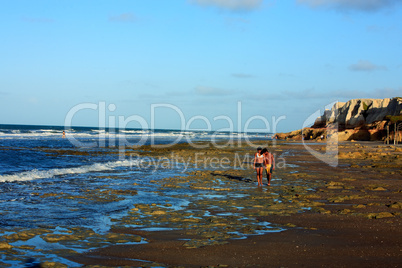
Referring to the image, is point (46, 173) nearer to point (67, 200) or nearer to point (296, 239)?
point (67, 200)

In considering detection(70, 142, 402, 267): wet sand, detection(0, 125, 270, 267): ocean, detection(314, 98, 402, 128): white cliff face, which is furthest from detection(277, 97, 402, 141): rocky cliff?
detection(70, 142, 402, 267): wet sand

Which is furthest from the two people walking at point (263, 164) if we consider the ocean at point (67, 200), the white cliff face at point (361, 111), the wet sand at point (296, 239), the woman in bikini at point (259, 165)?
the white cliff face at point (361, 111)

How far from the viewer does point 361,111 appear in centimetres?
7038

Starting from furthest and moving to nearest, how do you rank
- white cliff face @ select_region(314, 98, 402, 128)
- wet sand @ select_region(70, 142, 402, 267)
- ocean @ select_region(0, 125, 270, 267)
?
white cliff face @ select_region(314, 98, 402, 128), ocean @ select_region(0, 125, 270, 267), wet sand @ select_region(70, 142, 402, 267)

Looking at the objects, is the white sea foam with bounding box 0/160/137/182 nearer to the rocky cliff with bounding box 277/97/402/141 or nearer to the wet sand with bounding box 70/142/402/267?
the wet sand with bounding box 70/142/402/267

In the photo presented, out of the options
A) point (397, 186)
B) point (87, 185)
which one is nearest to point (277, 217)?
point (397, 186)

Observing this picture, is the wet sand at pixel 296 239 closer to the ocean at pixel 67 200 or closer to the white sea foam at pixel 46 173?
the ocean at pixel 67 200

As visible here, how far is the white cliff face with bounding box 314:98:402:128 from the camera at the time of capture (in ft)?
206

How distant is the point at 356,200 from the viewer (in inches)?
478

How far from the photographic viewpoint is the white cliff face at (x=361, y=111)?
62688 millimetres

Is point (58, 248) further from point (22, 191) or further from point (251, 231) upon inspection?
point (22, 191)

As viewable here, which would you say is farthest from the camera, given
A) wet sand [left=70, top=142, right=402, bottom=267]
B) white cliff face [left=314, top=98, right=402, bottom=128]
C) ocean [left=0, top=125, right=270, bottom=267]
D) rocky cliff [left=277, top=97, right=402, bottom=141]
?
white cliff face [left=314, top=98, right=402, bottom=128]

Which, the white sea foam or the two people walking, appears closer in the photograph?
the two people walking

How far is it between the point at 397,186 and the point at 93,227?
11.5m
